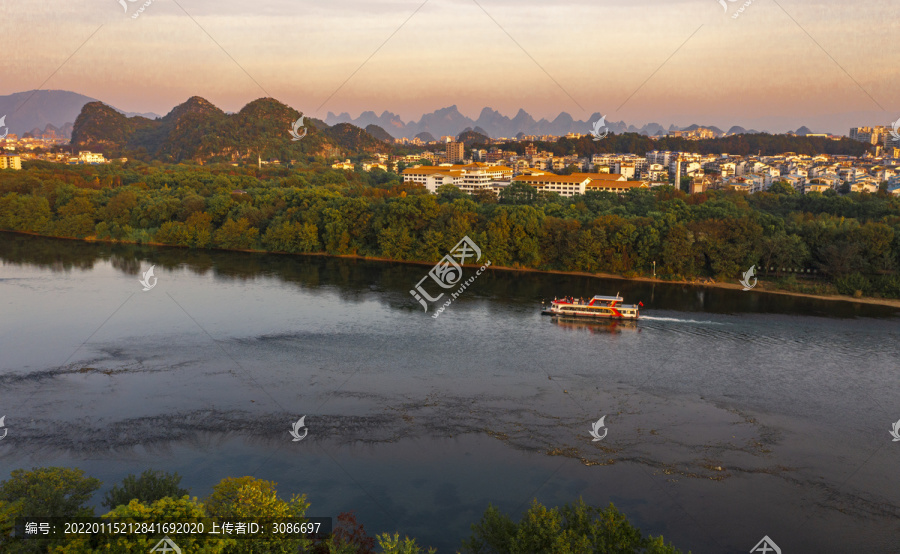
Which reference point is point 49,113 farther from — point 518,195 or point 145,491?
point 145,491

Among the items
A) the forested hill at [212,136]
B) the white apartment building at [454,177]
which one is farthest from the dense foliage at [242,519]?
the forested hill at [212,136]

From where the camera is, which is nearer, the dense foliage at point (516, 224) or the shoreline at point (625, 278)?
the shoreline at point (625, 278)

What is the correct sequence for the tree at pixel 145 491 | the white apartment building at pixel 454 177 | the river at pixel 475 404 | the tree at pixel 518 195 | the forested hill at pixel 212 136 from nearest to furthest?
the tree at pixel 145 491, the river at pixel 475 404, the tree at pixel 518 195, the white apartment building at pixel 454 177, the forested hill at pixel 212 136

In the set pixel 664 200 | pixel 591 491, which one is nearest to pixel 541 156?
pixel 664 200

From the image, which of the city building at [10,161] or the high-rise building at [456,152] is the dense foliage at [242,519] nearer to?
the city building at [10,161]

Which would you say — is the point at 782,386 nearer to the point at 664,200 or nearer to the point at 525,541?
the point at 525,541

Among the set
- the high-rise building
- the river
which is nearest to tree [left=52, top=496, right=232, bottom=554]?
the river

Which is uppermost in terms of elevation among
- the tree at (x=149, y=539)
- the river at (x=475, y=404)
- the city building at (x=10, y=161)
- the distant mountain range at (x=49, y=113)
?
the distant mountain range at (x=49, y=113)

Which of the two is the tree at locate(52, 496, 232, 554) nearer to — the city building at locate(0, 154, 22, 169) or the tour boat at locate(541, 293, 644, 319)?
the tour boat at locate(541, 293, 644, 319)
